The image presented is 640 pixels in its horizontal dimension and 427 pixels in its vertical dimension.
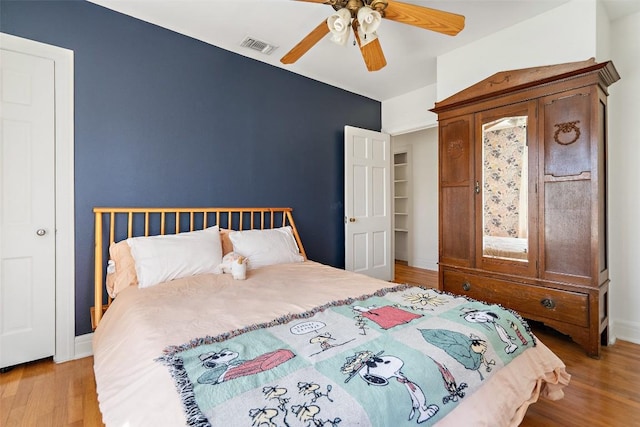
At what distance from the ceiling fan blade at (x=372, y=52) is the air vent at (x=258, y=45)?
113 cm

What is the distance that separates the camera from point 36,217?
211 cm

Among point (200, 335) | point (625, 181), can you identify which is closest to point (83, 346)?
point (200, 335)

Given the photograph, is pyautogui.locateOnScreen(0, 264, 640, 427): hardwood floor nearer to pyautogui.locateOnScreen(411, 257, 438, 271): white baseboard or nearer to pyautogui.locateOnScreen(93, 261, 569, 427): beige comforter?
pyautogui.locateOnScreen(93, 261, 569, 427): beige comforter

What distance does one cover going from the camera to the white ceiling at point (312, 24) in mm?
2322

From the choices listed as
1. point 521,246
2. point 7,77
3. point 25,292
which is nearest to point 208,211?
point 25,292

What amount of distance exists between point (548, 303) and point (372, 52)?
2305mm

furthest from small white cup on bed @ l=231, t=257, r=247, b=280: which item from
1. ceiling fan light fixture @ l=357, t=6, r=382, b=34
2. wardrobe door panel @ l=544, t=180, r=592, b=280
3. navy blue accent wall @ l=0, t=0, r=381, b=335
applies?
wardrobe door panel @ l=544, t=180, r=592, b=280

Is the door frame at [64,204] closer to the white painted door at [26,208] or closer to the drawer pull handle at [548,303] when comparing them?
the white painted door at [26,208]

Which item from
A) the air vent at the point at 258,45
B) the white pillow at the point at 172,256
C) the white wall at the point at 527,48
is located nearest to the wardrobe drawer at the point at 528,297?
the white wall at the point at 527,48

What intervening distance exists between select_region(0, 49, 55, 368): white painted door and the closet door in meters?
3.20

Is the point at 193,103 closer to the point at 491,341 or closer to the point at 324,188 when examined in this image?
the point at 324,188

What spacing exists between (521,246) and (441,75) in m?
1.87

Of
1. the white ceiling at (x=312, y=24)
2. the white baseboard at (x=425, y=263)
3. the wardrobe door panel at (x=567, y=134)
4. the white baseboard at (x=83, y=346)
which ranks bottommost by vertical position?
the white baseboard at (x=83, y=346)

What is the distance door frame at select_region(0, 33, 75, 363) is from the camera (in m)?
2.17
